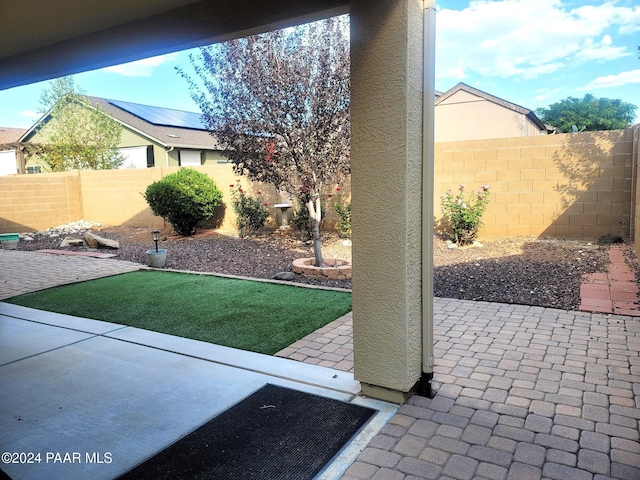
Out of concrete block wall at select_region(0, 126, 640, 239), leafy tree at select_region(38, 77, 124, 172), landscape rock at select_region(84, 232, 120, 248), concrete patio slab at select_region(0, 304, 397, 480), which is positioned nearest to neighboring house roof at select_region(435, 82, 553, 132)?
concrete block wall at select_region(0, 126, 640, 239)

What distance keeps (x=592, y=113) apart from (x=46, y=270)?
1869 inches

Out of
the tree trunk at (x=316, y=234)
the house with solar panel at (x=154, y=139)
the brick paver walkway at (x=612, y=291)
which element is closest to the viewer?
the brick paver walkway at (x=612, y=291)

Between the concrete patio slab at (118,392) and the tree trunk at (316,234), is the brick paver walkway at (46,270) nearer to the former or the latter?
the concrete patio slab at (118,392)

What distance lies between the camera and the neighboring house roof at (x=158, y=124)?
2172 centimetres

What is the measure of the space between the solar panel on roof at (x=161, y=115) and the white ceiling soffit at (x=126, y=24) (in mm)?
19101

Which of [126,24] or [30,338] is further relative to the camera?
[30,338]

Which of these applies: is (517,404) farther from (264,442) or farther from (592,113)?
(592,113)

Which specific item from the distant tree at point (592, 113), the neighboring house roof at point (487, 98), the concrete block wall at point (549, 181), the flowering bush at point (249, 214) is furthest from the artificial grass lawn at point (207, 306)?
the distant tree at point (592, 113)

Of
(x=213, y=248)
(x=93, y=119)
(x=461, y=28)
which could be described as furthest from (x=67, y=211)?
(x=461, y=28)

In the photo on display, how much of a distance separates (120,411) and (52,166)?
2059 cm

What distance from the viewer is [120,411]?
10.6 feet

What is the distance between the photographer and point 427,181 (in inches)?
125

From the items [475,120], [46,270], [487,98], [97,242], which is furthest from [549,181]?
[475,120]

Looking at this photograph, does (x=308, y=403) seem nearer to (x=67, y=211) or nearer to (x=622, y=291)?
(x=622, y=291)
